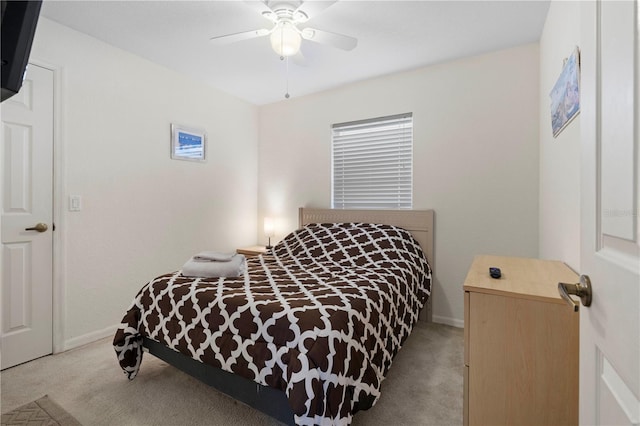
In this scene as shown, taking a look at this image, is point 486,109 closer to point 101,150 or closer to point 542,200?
point 542,200

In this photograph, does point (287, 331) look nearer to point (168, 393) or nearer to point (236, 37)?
point (168, 393)

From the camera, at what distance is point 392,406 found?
1.66 metres

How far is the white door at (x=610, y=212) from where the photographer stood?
49 centimetres

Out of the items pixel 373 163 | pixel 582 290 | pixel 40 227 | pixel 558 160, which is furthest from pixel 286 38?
pixel 40 227

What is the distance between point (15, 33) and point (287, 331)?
1.24m

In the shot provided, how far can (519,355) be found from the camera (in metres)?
1.18

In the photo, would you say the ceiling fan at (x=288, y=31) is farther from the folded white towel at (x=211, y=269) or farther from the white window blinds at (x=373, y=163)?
the folded white towel at (x=211, y=269)

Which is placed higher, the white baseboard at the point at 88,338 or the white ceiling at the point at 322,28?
the white ceiling at the point at 322,28

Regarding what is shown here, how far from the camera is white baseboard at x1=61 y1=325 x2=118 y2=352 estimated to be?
2.31m

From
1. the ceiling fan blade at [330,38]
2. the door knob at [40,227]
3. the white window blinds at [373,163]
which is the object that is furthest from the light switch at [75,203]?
the white window blinds at [373,163]

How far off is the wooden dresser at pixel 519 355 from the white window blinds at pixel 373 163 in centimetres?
186

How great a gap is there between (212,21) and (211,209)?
1889mm

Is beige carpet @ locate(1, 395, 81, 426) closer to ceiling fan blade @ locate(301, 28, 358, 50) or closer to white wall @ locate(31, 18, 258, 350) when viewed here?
white wall @ locate(31, 18, 258, 350)

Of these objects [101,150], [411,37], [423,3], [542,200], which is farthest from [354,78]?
[101,150]
